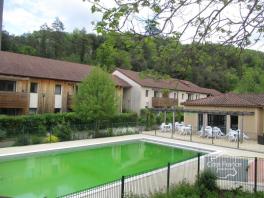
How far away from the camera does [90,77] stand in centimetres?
2892

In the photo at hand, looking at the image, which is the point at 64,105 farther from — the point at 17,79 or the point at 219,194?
the point at 219,194

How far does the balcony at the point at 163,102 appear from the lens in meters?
45.1

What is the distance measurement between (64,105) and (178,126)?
11.4 meters

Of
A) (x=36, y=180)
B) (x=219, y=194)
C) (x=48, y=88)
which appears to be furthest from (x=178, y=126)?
(x=219, y=194)

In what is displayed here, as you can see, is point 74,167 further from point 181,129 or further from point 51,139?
point 181,129

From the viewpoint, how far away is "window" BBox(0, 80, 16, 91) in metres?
29.2

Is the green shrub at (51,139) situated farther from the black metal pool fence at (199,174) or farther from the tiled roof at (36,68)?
the black metal pool fence at (199,174)

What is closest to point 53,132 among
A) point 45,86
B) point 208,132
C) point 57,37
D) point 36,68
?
point 45,86

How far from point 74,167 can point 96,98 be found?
9835mm

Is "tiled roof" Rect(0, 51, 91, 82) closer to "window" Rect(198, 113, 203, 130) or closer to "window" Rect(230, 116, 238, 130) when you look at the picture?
"window" Rect(198, 113, 203, 130)

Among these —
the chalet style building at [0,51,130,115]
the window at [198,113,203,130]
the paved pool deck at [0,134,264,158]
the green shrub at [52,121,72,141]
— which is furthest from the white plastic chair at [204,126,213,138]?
the chalet style building at [0,51,130,115]

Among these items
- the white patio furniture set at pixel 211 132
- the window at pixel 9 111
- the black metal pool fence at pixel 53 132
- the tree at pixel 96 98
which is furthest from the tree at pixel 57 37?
the black metal pool fence at pixel 53 132

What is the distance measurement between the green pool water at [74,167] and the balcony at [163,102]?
61.8 ft

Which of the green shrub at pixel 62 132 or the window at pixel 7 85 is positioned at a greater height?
the window at pixel 7 85
